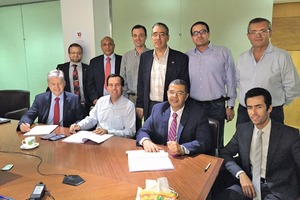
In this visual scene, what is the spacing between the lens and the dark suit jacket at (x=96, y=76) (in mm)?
3232

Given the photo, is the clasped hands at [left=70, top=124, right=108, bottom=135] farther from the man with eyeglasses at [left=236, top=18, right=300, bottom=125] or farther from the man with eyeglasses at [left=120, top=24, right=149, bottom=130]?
the man with eyeglasses at [left=236, top=18, right=300, bottom=125]

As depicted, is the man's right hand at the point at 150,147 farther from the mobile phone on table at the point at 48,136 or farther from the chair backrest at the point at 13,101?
the chair backrest at the point at 13,101

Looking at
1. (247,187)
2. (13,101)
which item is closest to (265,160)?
(247,187)

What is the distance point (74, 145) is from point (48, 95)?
0.89 metres

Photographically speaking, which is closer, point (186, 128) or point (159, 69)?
point (186, 128)

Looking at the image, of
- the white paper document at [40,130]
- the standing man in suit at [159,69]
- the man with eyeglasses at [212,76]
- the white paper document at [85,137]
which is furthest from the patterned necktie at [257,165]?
the white paper document at [40,130]

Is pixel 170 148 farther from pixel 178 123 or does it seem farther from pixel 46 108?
pixel 46 108

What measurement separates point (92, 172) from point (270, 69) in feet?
5.72

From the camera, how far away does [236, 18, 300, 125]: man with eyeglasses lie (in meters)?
2.32

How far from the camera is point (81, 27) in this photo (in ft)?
12.0

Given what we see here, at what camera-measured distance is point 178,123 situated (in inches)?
82.7

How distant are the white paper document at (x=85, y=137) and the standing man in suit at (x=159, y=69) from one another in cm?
63

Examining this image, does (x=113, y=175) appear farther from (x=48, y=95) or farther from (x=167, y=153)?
(x=48, y=95)

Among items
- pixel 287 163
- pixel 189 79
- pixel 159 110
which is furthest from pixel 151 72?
pixel 287 163
